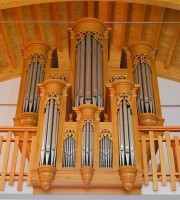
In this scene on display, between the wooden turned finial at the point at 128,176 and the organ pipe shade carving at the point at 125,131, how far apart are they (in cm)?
11

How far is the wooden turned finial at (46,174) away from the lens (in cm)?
602

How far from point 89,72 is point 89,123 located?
1531 millimetres

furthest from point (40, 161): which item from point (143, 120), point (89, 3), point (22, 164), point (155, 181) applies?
point (89, 3)

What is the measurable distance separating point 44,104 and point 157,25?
4.34 meters

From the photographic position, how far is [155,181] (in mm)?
6266

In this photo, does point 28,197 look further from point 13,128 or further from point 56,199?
point 13,128

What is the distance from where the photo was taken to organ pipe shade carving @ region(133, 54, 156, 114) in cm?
820

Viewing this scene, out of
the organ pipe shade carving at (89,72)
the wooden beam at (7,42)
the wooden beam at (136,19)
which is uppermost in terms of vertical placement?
the wooden beam at (136,19)

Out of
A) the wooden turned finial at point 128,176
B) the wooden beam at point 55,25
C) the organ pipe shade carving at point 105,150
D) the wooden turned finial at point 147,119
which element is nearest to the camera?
the wooden turned finial at point 128,176

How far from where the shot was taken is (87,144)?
635 cm

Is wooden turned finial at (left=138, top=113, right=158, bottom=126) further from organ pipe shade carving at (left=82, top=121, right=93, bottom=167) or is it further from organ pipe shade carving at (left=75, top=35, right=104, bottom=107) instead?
organ pipe shade carving at (left=82, top=121, right=93, bottom=167)

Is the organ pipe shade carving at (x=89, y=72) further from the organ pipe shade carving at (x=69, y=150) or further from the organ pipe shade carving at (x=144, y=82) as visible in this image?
the organ pipe shade carving at (x=144, y=82)

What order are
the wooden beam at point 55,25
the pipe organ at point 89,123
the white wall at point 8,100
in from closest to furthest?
1. the pipe organ at point 89,123
2. the wooden beam at point 55,25
3. the white wall at point 8,100

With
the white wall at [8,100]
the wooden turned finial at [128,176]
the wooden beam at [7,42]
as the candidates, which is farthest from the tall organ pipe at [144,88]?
the white wall at [8,100]
